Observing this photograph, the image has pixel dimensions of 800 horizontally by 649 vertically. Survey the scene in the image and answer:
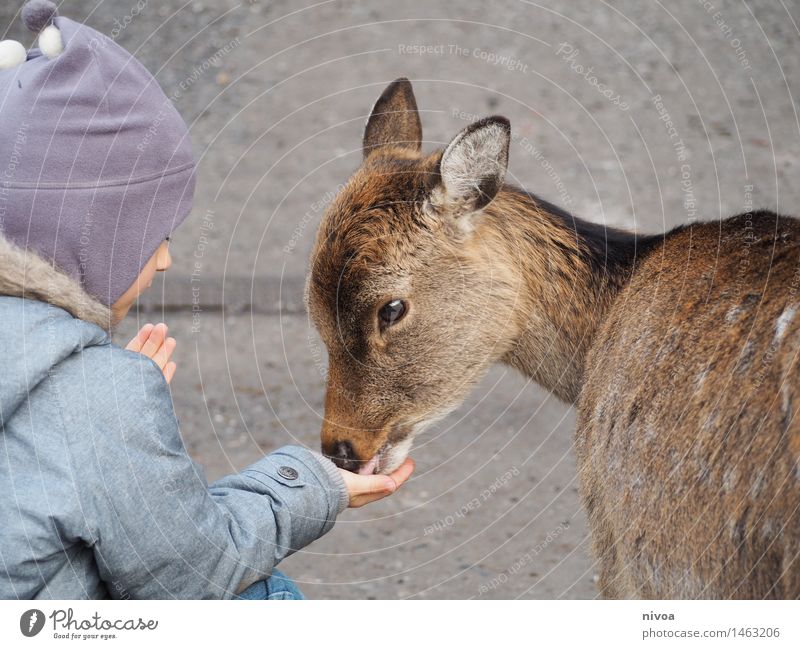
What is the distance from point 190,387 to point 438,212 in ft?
11.0

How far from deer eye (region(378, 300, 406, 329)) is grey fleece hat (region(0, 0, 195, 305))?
0.98 meters

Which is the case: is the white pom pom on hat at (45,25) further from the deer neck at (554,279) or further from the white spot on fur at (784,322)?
the white spot on fur at (784,322)

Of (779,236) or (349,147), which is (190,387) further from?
(779,236)

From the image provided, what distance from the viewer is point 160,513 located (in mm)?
2877

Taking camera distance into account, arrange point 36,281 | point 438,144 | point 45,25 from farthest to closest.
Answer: point 438,144
point 45,25
point 36,281

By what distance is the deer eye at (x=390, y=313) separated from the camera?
12.7ft

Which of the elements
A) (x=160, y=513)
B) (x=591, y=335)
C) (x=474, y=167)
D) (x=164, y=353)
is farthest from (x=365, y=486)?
(x=474, y=167)

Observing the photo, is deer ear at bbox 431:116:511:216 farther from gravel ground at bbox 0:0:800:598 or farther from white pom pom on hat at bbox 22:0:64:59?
gravel ground at bbox 0:0:800:598

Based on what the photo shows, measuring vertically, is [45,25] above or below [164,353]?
above

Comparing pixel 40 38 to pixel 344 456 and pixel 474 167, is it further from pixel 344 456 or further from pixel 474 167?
pixel 344 456

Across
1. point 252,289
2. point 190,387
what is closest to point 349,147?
point 252,289

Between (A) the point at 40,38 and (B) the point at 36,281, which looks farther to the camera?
(A) the point at 40,38

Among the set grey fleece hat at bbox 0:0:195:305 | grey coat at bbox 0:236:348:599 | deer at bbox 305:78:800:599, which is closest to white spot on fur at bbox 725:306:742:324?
deer at bbox 305:78:800:599

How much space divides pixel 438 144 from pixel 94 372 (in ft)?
20.9
